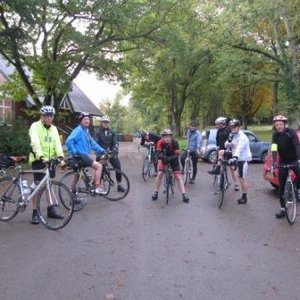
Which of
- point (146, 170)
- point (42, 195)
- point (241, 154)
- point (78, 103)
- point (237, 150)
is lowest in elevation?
point (146, 170)

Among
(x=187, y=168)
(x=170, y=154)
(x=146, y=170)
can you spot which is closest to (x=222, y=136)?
(x=187, y=168)

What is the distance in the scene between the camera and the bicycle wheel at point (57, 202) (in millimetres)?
8078

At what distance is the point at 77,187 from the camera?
9914 millimetres

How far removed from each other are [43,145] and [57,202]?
39.3 inches

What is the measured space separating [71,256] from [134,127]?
112 meters

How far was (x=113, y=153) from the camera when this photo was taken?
1172 cm

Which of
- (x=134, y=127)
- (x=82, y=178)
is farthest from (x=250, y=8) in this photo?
(x=134, y=127)

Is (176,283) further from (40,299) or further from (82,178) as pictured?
(82,178)

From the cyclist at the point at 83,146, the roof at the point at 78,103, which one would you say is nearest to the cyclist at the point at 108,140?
the cyclist at the point at 83,146

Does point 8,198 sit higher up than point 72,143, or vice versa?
point 72,143

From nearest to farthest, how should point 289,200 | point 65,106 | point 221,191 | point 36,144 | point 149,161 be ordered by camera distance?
point 36,144
point 289,200
point 221,191
point 149,161
point 65,106

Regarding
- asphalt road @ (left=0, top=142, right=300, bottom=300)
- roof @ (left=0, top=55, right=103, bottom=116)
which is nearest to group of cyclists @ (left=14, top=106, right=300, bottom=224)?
asphalt road @ (left=0, top=142, right=300, bottom=300)

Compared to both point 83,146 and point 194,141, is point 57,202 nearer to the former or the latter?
point 83,146

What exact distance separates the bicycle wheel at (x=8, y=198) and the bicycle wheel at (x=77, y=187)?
1528 millimetres
